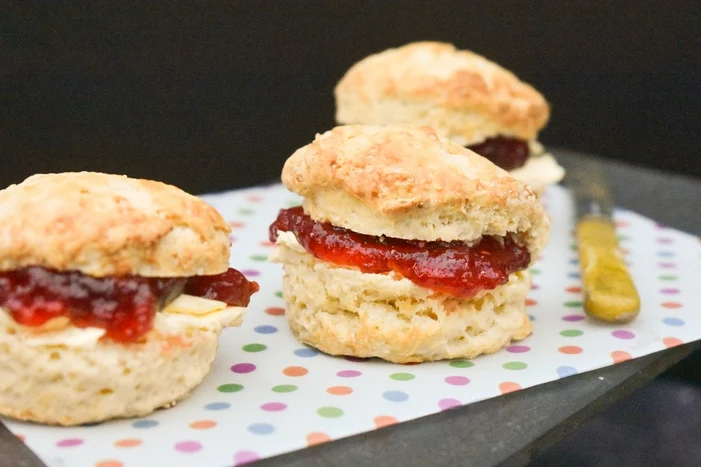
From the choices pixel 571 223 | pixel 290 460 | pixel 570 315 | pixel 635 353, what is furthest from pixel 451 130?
pixel 290 460

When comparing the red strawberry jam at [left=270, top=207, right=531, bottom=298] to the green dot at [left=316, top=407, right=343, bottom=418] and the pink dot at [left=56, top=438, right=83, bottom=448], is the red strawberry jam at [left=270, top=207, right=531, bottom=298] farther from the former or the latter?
the pink dot at [left=56, top=438, right=83, bottom=448]

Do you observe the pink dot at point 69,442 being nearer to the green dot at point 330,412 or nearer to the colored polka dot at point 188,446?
the colored polka dot at point 188,446

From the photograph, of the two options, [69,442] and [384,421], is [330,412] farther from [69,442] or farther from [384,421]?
[69,442]

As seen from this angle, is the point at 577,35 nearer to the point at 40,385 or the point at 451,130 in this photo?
the point at 451,130

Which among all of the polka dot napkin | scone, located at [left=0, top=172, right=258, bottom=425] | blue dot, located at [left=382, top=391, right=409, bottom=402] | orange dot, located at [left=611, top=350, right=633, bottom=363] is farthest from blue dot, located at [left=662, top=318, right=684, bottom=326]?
scone, located at [left=0, top=172, right=258, bottom=425]

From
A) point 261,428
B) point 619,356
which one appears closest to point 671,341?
point 619,356

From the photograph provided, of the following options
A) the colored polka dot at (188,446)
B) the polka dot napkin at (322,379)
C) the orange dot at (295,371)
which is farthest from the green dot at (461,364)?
the colored polka dot at (188,446)
